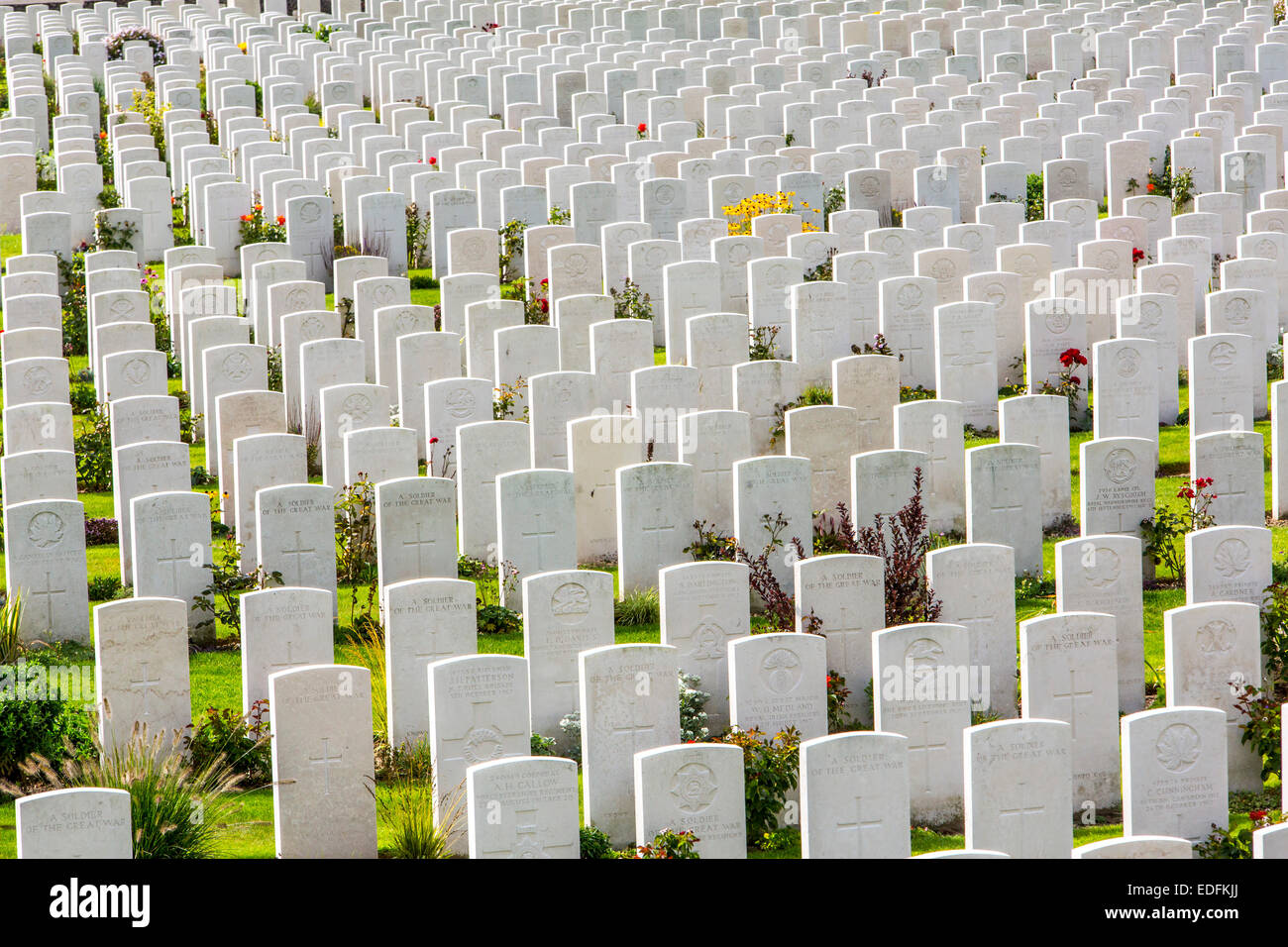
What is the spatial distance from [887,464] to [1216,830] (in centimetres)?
388

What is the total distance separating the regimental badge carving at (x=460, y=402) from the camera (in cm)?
1301

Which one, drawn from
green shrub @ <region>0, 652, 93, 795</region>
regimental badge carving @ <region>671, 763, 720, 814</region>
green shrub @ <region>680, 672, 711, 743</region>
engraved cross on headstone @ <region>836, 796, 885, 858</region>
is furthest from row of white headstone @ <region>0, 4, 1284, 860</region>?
regimental badge carving @ <region>671, 763, 720, 814</region>

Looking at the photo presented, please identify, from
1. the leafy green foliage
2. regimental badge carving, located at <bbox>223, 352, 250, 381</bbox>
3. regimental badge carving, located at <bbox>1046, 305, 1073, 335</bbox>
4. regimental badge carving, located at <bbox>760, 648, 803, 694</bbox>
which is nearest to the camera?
the leafy green foliage

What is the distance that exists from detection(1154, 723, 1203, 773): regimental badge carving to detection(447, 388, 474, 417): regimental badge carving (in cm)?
637

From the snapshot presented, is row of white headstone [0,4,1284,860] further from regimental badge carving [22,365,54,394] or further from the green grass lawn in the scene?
the green grass lawn

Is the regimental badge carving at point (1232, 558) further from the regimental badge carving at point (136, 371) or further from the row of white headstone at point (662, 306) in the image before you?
the regimental badge carving at point (136, 371)

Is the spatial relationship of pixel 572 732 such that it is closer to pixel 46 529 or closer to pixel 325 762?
pixel 325 762

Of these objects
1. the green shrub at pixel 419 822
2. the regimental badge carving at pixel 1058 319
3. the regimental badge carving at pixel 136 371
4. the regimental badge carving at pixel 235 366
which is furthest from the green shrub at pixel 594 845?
the regimental badge carving at pixel 1058 319

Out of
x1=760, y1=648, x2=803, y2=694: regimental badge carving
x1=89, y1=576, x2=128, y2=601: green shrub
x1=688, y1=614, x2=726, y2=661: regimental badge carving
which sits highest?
x1=89, y1=576, x2=128, y2=601: green shrub

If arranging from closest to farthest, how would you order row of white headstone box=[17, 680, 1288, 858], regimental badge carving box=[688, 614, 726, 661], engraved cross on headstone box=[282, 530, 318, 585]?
1. row of white headstone box=[17, 680, 1288, 858]
2. regimental badge carving box=[688, 614, 726, 661]
3. engraved cross on headstone box=[282, 530, 318, 585]

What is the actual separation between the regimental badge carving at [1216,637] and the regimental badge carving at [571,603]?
10.7 feet

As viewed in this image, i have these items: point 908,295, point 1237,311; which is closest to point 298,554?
point 908,295

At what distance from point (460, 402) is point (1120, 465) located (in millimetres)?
4775

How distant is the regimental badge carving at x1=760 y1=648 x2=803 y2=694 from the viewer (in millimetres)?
8953
